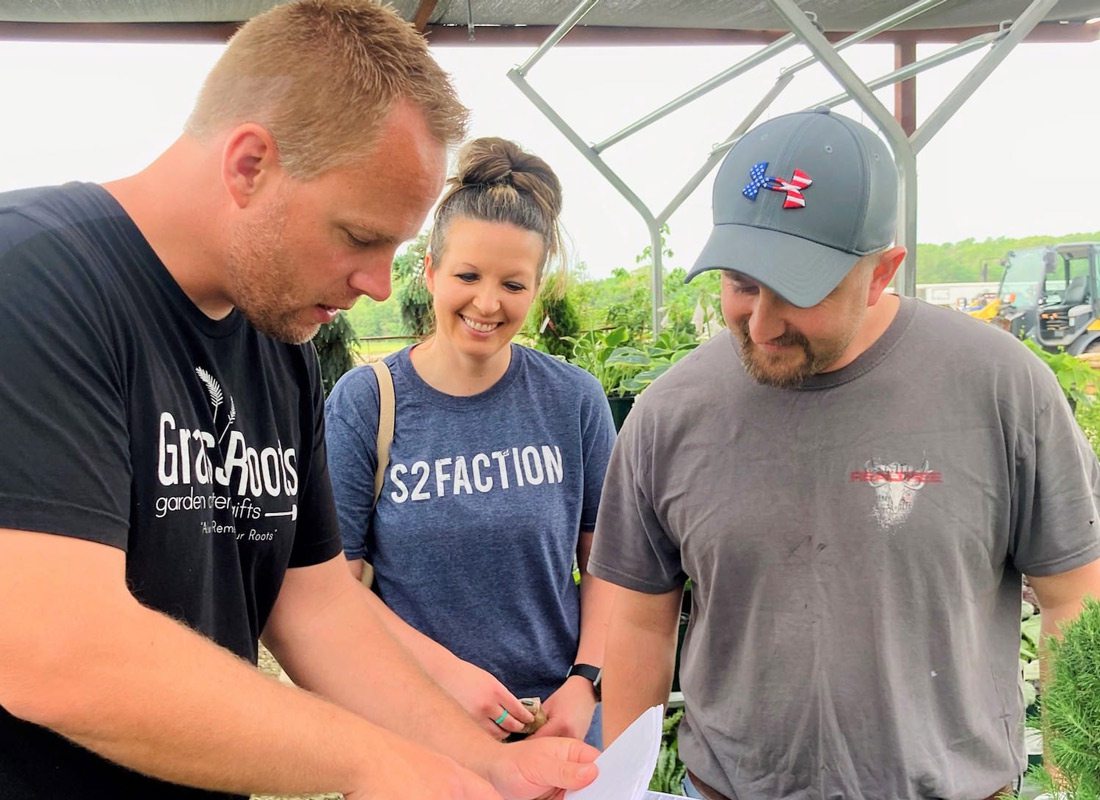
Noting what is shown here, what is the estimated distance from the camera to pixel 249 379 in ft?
4.20

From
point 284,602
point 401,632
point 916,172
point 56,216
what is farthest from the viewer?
point 916,172

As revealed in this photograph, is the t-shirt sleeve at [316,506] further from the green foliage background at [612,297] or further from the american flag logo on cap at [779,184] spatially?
the green foliage background at [612,297]

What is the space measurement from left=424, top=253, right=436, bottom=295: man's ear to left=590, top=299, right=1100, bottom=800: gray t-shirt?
0.82m

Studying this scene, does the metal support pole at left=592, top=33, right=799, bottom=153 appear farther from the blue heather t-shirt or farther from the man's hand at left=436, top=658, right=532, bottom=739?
the man's hand at left=436, top=658, right=532, bottom=739

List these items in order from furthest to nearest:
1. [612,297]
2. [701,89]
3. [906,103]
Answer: [906,103], [612,297], [701,89]

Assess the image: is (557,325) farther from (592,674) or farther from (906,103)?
(906,103)

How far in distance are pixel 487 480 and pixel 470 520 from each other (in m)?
0.09

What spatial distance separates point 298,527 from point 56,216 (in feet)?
1.99

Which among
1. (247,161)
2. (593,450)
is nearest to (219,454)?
(247,161)

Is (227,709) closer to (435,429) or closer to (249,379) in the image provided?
(249,379)

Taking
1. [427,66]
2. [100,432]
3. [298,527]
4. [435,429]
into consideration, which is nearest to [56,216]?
[100,432]

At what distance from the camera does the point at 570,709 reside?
176 cm

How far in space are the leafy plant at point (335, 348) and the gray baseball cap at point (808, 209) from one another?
4473 mm

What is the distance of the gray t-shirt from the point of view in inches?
50.8
